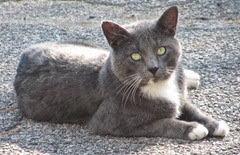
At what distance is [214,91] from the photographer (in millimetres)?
4664

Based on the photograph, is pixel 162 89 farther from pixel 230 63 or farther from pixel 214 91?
pixel 230 63

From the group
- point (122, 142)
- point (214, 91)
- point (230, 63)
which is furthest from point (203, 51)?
point (122, 142)

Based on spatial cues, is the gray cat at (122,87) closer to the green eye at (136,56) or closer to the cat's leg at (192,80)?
the green eye at (136,56)

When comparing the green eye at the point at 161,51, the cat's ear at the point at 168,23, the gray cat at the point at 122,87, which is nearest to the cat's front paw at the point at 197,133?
the gray cat at the point at 122,87

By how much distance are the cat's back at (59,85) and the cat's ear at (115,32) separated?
358mm

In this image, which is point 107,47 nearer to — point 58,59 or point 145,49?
point 58,59

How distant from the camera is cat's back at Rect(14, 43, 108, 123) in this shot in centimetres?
429

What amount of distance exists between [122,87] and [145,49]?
1.11 feet

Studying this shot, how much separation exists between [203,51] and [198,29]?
705 millimetres

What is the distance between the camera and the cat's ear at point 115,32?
402 cm

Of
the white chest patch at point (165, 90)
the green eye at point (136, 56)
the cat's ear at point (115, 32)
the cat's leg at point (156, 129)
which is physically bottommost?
the cat's leg at point (156, 129)

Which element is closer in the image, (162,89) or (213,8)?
(162,89)

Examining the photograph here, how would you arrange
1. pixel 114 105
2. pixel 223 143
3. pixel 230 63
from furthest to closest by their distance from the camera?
pixel 230 63
pixel 114 105
pixel 223 143

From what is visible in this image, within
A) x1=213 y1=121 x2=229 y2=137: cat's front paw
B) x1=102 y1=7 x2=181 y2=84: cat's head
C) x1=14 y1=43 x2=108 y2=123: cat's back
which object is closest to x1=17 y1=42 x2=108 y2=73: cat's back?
x1=14 y1=43 x2=108 y2=123: cat's back
